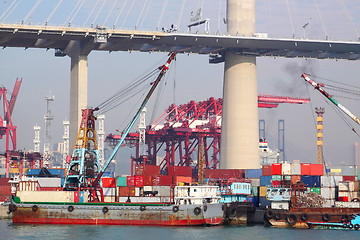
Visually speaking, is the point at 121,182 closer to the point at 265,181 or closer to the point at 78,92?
the point at 78,92

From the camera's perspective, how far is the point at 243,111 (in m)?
118

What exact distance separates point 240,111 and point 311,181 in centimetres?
3332

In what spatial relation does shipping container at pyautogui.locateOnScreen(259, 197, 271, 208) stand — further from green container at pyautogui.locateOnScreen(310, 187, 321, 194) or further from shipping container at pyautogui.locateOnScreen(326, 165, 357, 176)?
shipping container at pyautogui.locateOnScreen(326, 165, 357, 176)

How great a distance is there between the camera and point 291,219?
264ft

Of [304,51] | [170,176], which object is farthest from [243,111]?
[170,176]

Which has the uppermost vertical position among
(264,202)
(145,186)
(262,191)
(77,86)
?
(77,86)

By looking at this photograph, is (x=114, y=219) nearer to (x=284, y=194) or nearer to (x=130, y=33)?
(x=284, y=194)

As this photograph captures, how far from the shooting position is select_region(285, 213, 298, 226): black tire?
80250 millimetres

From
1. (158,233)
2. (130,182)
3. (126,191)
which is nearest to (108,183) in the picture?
(130,182)

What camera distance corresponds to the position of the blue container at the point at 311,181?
8600cm

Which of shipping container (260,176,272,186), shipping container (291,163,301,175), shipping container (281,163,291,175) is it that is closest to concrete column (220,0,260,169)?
shipping container (260,176,272,186)

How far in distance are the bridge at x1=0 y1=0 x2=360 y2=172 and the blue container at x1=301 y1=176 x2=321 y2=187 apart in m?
30.3

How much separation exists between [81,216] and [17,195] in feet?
29.4

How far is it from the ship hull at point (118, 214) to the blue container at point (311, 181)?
1290 centimetres
